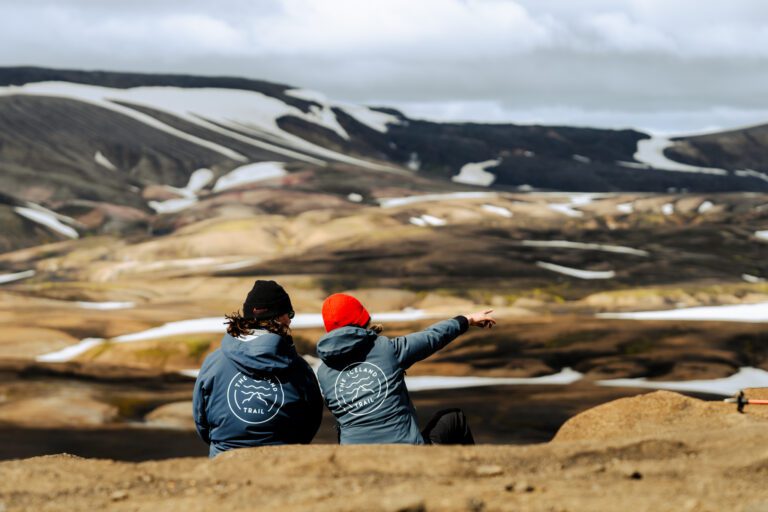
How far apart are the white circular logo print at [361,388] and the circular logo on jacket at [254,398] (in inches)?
19.8

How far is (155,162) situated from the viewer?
474 ft

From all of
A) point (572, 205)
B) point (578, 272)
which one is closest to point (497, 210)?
point (572, 205)

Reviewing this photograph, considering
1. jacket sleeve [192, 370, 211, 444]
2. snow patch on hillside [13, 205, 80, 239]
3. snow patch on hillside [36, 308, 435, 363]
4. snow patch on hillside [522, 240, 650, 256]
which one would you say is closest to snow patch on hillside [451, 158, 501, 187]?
snow patch on hillside [13, 205, 80, 239]

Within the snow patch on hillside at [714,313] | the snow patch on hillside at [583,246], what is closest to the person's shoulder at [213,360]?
the snow patch on hillside at [714,313]

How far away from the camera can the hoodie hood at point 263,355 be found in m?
8.99

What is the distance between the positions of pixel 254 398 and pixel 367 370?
95cm

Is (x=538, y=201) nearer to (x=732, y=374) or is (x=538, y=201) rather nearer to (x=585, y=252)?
(x=585, y=252)

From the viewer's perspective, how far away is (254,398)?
9.12 meters

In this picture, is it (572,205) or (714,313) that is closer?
(714,313)

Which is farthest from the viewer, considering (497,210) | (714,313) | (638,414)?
(497,210)

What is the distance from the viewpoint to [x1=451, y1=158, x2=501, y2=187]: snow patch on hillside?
563 ft

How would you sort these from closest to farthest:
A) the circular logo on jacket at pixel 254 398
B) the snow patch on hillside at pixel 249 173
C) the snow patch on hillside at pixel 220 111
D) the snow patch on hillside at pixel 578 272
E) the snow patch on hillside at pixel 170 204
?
the circular logo on jacket at pixel 254 398 < the snow patch on hillside at pixel 578 272 < the snow patch on hillside at pixel 170 204 < the snow patch on hillside at pixel 249 173 < the snow patch on hillside at pixel 220 111

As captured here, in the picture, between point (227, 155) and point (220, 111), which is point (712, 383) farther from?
point (220, 111)

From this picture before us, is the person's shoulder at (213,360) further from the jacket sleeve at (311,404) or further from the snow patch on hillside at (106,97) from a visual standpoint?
the snow patch on hillside at (106,97)
